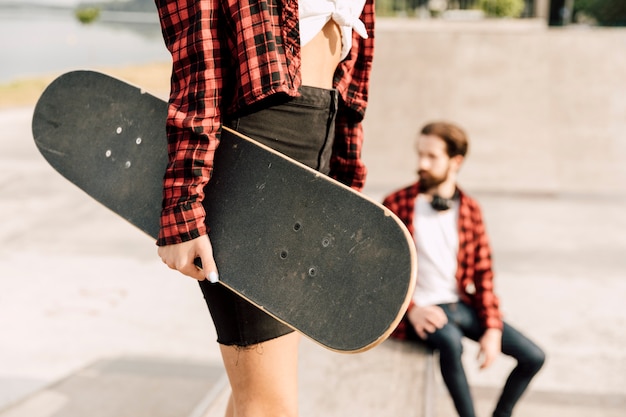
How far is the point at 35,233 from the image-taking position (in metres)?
4.88

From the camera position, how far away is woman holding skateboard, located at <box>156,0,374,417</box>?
118 cm

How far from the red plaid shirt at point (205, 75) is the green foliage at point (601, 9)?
108ft

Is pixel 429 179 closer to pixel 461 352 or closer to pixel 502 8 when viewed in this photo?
pixel 461 352

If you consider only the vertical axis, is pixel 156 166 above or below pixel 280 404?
above

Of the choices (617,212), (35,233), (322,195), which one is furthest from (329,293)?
(617,212)

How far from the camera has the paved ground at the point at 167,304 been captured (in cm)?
285

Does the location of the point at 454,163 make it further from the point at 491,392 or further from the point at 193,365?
the point at 193,365

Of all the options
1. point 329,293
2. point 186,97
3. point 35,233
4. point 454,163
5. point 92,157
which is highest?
point 186,97

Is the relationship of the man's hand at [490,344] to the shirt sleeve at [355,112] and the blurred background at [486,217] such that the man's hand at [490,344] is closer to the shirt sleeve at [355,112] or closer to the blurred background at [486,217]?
the blurred background at [486,217]

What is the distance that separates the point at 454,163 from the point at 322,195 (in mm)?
1508

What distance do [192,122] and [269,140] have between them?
0.19 metres

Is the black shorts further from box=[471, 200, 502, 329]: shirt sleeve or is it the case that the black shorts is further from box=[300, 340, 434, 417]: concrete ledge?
box=[471, 200, 502, 329]: shirt sleeve

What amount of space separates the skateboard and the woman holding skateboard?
0.06 metres

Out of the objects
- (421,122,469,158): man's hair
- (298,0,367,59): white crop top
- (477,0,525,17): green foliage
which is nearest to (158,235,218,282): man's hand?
(298,0,367,59): white crop top
